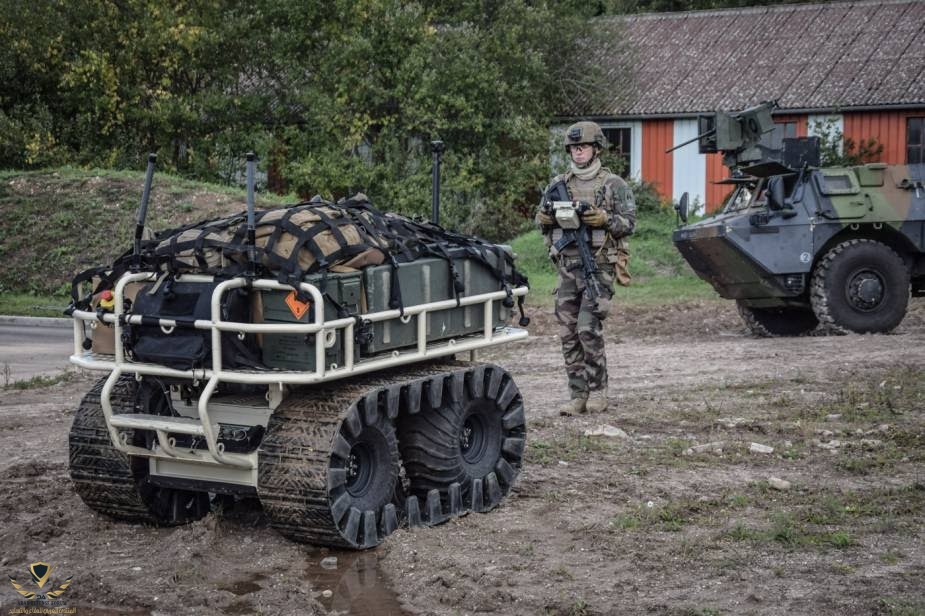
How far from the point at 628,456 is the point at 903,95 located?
21.4 metres

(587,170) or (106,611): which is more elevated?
(587,170)

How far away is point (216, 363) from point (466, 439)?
6.54 ft

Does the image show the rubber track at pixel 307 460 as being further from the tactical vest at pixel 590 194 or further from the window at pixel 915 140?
the window at pixel 915 140

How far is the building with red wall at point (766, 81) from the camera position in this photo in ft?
95.1

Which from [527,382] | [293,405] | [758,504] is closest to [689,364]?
[527,382]

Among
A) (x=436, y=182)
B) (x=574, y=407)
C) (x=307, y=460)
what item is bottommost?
(x=574, y=407)

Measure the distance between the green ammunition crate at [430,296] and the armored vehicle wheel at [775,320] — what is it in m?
9.73

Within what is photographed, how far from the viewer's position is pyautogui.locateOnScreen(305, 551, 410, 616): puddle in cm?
624

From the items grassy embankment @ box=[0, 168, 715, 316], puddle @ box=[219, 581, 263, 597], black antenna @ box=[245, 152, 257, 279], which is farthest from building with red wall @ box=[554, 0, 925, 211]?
puddle @ box=[219, 581, 263, 597]

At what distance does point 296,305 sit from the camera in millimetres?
6656

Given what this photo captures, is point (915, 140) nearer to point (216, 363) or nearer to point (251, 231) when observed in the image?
point (251, 231)

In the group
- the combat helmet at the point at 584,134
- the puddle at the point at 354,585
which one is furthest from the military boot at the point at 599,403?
the puddle at the point at 354,585

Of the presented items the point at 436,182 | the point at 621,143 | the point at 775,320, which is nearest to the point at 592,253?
the point at 436,182

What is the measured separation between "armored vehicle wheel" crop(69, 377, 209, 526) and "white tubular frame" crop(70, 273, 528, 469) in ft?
0.48
